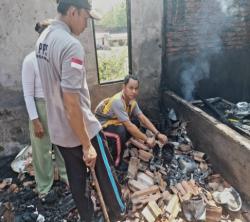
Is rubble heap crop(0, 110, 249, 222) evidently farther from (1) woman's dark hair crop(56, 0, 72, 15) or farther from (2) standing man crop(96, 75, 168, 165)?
(1) woman's dark hair crop(56, 0, 72, 15)

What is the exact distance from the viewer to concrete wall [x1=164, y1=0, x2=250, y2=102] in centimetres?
572

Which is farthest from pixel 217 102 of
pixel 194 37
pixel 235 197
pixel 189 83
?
pixel 235 197

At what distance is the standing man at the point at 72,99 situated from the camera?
2.24 meters

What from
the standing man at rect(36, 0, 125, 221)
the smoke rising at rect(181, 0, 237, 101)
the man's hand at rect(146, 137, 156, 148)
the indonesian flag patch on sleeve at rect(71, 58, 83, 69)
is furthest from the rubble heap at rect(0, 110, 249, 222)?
the indonesian flag patch on sleeve at rect(71, 58, 83, 69)

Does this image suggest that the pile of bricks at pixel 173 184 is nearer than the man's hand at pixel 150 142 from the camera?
Yes

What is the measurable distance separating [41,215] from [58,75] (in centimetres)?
241

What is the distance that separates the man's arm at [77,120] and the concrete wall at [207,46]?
3836mm

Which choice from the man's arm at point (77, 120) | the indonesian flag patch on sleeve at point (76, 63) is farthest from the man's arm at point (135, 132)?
the indonesian flag patch on sleeve at point (76, 63)

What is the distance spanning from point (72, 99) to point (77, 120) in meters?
0.22

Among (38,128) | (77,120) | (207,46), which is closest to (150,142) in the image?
(38,128)

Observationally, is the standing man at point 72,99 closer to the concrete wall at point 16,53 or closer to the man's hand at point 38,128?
the man's hand at point 38,128

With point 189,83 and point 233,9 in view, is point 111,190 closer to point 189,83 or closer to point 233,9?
point 189,83

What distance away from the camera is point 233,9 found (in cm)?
595

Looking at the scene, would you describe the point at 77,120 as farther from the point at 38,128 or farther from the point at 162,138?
the point at 162,138
